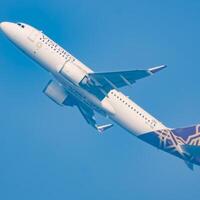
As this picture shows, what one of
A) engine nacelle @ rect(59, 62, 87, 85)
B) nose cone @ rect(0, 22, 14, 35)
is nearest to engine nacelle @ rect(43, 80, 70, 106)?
engine nacelle @ rect(59, 62, 87, 85)

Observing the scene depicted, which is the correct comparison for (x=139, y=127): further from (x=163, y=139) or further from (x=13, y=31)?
(x=13, y=31)

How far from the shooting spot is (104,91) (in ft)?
288

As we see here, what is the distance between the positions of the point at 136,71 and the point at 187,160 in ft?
38.2

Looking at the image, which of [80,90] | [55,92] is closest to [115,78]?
[80,90]

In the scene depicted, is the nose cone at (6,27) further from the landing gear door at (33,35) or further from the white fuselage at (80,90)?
the landing gear door at (33,35)

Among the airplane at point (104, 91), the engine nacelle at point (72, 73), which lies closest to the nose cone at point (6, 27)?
the airplane at point (104, 91)

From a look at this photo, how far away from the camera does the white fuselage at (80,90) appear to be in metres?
87.1

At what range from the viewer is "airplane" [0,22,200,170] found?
8675 cm

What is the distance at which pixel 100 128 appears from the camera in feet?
308

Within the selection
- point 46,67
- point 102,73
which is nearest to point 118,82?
point 102,73

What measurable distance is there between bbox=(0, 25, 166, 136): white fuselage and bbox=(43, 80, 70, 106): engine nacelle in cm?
300

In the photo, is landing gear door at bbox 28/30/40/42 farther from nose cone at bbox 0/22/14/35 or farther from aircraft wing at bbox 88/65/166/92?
aircraft wing at bbox 88/65/166/92

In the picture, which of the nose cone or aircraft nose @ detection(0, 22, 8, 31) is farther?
aircraft nose @ detection(0, 22, 8, 31)

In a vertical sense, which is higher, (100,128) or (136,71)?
(136,71)
